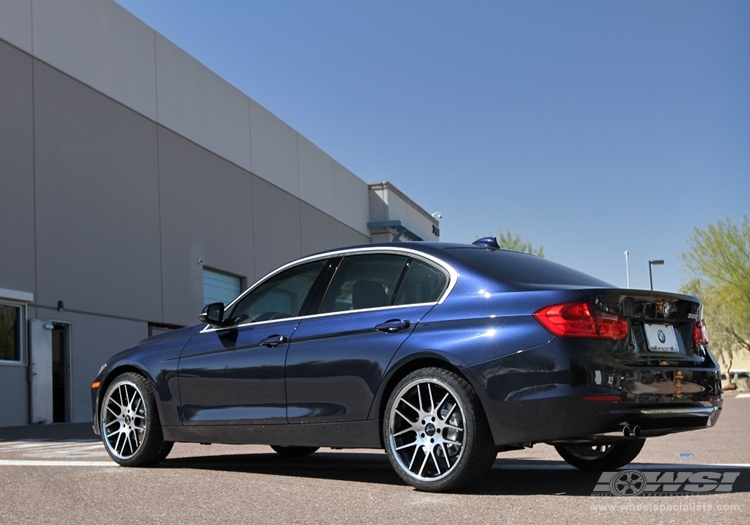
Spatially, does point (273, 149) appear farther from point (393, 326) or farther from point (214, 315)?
point (393, 326)

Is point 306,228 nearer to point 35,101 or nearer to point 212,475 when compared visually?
point 35,101

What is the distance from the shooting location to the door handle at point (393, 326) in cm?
555

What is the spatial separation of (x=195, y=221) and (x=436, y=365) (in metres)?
22.9

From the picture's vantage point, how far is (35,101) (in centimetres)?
2103

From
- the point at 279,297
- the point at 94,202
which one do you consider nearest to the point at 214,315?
the point at 279,297

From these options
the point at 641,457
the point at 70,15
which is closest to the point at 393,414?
the point at 641,457

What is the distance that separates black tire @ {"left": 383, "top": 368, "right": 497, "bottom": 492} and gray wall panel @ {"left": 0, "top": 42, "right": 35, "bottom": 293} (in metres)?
15.9

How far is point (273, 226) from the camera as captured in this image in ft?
109

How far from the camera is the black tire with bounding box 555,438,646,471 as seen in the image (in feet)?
20.5

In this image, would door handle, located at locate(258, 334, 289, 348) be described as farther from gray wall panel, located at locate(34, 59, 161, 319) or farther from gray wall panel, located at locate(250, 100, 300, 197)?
gray wall panel, located at locate(250, 100, 300, 197)

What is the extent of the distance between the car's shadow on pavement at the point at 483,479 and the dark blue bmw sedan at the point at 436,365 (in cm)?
25

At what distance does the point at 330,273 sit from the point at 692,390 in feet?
8.01

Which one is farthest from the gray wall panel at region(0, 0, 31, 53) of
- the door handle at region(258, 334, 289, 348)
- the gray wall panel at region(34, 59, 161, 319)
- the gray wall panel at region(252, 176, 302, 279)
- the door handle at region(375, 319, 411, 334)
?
the door handle at region(375, 319, 411, 334)

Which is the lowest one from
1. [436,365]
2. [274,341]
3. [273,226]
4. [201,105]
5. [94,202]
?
[436,365]
